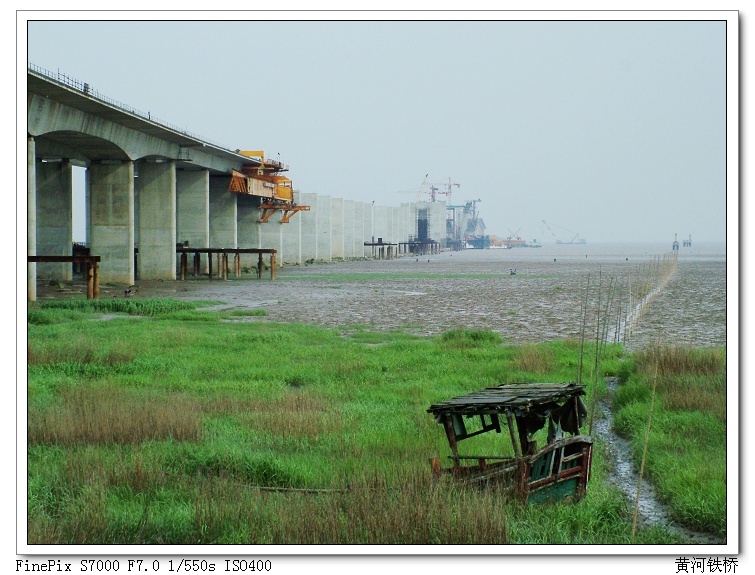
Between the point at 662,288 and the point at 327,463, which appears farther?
the point at 662,288

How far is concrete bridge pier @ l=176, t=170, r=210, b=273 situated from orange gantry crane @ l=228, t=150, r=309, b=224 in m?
7.35

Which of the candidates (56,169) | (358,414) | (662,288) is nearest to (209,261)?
(56,169)

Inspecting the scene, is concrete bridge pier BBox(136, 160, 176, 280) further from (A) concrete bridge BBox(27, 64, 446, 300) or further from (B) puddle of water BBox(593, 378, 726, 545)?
(B) puddle of water BBox(593, 378, 726, 545)

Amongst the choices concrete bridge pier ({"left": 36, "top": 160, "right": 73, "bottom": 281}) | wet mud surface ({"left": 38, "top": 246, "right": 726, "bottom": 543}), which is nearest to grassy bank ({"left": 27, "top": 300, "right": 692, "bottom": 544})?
wet mud surface ({"left": 38, "top": 246, "right": 726, "bottom": 543})

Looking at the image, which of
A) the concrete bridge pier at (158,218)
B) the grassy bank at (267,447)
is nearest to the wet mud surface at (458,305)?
the concrete bridge pier at (158,218)

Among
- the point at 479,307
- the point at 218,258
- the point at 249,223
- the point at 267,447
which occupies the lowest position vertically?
the point at 267,447

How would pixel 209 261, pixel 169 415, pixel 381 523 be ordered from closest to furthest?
1. pixel 381 523
2. pixel 169 415
3. pixel 209 261

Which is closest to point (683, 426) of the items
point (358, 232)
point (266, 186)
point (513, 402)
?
point (513, 402)

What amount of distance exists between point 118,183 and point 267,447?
4070 centimetres

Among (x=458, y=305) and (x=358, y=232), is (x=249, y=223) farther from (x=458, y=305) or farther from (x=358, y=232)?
(x=358, y=232)

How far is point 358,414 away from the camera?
1399cm

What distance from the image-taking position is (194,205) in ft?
215
